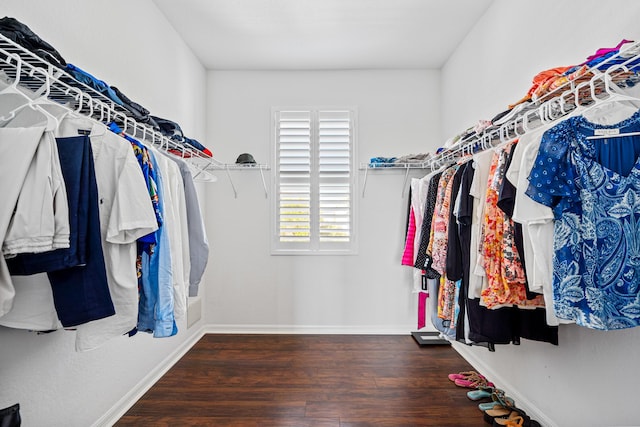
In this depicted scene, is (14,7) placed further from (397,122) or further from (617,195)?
(397,122)

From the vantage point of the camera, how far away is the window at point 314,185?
131 inches

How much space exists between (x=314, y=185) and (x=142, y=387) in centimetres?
217

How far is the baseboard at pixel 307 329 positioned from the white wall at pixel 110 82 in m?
0.51

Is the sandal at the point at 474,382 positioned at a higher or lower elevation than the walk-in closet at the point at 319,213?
lower

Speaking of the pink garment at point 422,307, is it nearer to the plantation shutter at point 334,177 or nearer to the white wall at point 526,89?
the white wall at point 526,89

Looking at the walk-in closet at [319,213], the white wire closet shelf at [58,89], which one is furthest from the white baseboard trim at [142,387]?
the white wire closet shelf at [58,89]

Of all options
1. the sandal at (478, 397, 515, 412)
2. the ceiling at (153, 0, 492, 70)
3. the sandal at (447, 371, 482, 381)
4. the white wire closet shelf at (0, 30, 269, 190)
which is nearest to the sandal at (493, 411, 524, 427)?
the sandal at (478, 397, 515, 412)

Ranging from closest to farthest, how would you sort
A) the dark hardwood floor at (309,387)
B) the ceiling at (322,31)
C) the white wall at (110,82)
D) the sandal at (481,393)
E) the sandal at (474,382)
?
the white wall at (110,82)
the dark hardwood floor at (309,387)
the sandal at (481,393)
the sandal at (474,382)
the ceiling at (322,31)

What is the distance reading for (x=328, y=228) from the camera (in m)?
3.31

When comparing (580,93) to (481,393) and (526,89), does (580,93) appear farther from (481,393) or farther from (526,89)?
(481,393)

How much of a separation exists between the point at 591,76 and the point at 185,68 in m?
2.88

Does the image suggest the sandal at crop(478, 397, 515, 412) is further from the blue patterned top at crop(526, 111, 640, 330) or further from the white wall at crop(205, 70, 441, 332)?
the white wall at crop(205, 70, 441, 332)

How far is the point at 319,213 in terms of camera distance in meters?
3.32

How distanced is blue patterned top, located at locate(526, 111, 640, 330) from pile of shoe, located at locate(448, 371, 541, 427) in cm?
102
